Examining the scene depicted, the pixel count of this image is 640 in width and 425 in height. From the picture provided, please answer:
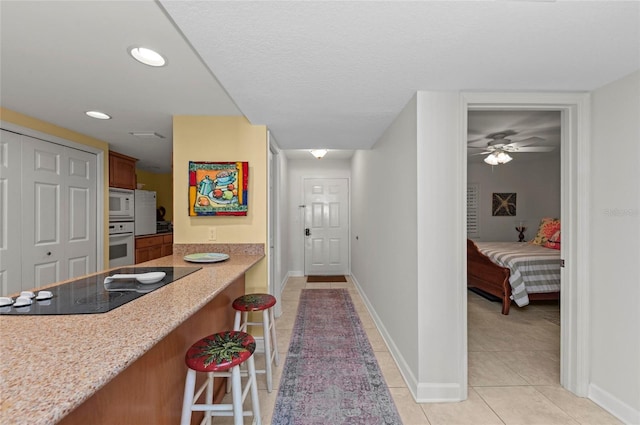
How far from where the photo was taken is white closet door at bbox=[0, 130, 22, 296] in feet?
8.19

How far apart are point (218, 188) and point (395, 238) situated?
1.64 m

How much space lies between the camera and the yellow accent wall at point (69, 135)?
2.53m

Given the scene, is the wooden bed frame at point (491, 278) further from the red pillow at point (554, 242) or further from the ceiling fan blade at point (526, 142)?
the ceiling fan blade at point (526, 142)

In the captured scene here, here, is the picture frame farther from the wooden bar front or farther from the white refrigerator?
the white refrigerator

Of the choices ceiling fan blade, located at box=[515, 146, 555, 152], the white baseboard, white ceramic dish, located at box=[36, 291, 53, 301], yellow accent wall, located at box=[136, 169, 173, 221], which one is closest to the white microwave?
yellow accent wall, located at box=[136, 169, 173, 221]

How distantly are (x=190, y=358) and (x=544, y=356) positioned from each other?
2.90 meters

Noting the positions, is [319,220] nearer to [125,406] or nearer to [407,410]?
[407,410]

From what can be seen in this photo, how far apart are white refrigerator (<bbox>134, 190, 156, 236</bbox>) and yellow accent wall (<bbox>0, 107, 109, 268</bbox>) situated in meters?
0.63

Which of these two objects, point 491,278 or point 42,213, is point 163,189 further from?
point 491,278

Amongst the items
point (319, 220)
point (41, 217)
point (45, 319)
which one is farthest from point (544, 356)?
point (41, 217)

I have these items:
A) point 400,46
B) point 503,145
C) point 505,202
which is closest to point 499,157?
point 503,145

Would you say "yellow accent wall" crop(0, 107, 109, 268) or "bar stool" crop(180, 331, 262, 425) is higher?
"yellow accent wall" crop(0, 107, 109, 268)

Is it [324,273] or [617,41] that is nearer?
[617,41]

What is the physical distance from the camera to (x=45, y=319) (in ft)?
3.27
